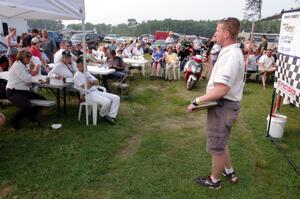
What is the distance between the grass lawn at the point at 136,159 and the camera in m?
3.05

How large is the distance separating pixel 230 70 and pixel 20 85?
11.5 feet

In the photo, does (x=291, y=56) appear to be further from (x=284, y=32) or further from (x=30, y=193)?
(x=30, y=193)

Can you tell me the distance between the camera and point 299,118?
603cm

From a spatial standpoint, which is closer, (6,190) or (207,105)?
(207,105)

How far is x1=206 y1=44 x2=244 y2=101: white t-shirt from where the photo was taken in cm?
250

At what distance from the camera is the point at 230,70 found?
2.49 meters

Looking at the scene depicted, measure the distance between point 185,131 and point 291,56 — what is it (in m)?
2.12

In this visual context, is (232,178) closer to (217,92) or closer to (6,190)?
(217,92)

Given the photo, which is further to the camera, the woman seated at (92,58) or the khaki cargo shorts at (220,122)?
the woman seated at (92,58)

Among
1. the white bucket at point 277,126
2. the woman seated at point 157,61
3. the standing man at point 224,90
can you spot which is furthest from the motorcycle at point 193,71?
the standing man at point 224,90

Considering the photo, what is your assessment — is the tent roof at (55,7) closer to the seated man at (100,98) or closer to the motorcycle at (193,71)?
the seated man at (100,98)

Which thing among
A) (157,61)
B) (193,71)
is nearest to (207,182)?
(193,71)

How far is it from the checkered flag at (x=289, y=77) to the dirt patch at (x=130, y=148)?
2.36 meters

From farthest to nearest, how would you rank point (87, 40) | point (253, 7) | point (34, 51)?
point (253, 7) → point (87, 40) → point (34, 51)
